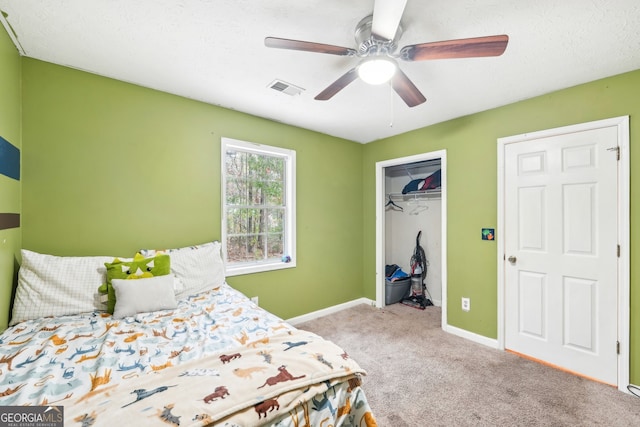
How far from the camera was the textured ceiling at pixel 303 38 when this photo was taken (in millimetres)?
1456

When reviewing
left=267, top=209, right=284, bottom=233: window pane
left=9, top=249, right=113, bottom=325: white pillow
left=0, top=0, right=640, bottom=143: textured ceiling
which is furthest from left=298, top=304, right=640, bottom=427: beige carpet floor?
left=0, top=0, right=640, bottom=143: textured ceiling

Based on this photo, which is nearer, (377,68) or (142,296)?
(377,68)

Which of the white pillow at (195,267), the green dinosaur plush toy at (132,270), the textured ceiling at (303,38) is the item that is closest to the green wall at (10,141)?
the textured ceiling at (303,38)

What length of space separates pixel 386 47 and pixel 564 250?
92.1 inches

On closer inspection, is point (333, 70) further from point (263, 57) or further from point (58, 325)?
point (58, 325)

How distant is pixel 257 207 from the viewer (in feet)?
10.2

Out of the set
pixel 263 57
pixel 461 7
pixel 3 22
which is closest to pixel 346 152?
pixel 263 57

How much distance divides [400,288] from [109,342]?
356 cm

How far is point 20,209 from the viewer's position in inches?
73.9

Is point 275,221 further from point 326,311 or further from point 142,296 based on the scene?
point 142,296

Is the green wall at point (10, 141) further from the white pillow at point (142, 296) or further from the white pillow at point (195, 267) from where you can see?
the white pillow at point (195, 267)

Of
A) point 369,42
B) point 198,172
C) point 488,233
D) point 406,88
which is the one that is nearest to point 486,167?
point 488,233

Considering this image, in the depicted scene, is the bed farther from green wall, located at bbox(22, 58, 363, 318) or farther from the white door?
the white door

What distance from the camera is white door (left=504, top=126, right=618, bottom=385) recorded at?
212 centimetres
